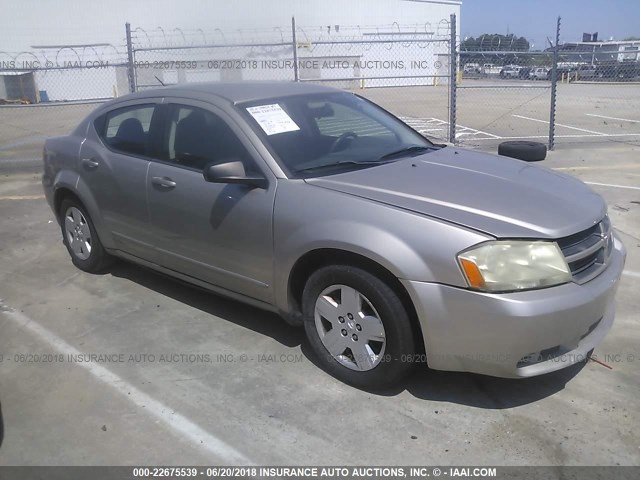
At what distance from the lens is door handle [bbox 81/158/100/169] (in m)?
4.83

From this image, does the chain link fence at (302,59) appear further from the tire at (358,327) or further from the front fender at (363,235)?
the tire at (358,327)

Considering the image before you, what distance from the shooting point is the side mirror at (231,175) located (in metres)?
3.54

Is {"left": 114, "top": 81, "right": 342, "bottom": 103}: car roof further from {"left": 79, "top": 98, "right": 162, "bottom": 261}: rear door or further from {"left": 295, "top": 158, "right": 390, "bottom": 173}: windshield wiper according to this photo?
{"left": 295, "top": 158, "right": 390, "bottom": 173}: windshield wiper

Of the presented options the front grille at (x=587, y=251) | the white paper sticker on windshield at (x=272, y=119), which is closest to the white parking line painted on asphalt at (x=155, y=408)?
the white paper sticker on windshield at (x=272, y=119)

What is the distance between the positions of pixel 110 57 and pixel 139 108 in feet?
106

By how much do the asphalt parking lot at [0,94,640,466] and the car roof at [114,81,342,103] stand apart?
1.54m

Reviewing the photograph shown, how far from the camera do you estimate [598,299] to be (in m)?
3.09

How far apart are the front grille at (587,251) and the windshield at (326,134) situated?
128 centimetres

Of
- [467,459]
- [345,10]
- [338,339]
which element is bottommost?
[467,459]

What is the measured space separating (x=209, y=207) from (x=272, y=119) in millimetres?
693

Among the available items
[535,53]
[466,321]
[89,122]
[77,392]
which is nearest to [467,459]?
[466,321]

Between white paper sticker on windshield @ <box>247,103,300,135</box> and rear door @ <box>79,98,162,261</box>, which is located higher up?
white paper sticker on windshield @ <box>247,103,300,135</box>

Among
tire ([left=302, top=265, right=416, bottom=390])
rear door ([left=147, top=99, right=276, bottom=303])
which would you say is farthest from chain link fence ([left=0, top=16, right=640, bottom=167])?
tire ([left=302, top=265, right=416, bottom=390])

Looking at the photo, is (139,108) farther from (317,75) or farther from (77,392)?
(317,75)
